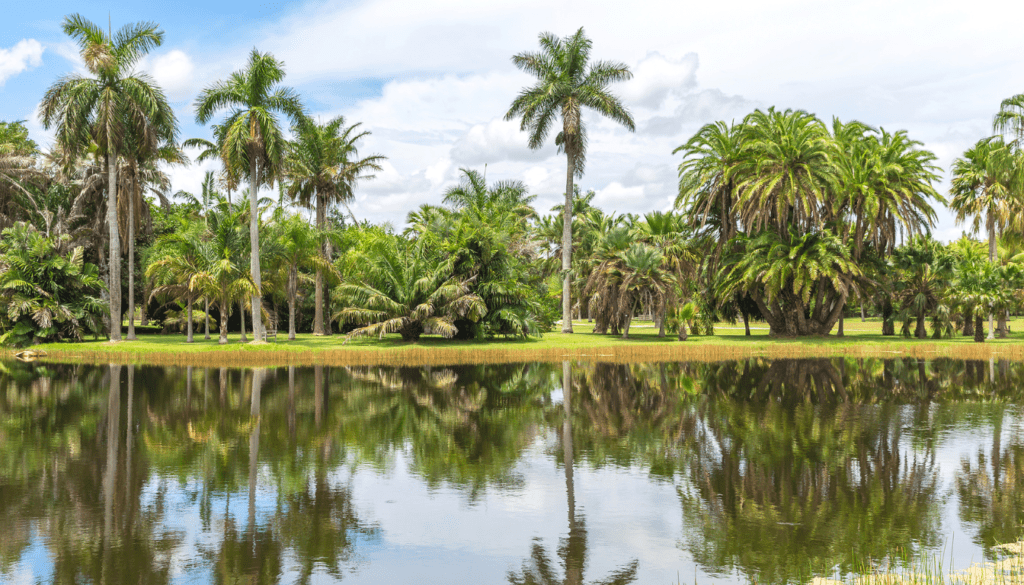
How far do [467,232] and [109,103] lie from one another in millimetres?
17953

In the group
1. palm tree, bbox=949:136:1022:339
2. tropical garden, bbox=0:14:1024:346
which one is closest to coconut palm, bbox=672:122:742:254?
tropical garden, bbox=0:14:1024:346

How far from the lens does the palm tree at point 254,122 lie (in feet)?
117

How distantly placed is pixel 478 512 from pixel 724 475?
3.95m

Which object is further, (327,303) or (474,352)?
(327,303)

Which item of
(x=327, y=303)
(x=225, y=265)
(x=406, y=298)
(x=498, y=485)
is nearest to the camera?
(x=498, y=485)

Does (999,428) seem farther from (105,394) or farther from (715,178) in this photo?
(715,178)

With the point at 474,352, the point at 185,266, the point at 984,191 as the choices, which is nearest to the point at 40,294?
the point at 185,266

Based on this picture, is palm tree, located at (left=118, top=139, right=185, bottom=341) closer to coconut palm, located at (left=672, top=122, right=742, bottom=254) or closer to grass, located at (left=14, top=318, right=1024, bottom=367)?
grass, located at (left=14, top=318, right=1024, bottom=367)

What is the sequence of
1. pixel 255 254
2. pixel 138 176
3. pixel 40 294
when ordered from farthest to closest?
pixel 138 176
pixel 40 294
pixel 255 254

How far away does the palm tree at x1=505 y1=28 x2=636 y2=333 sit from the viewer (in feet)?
146

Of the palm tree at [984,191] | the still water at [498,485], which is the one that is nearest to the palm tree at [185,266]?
the still water at [498,485]

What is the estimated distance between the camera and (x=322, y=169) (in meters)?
45.2

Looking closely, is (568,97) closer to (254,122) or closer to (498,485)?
(254,122)

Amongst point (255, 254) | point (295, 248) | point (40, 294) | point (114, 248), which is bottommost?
point (40, 294)
